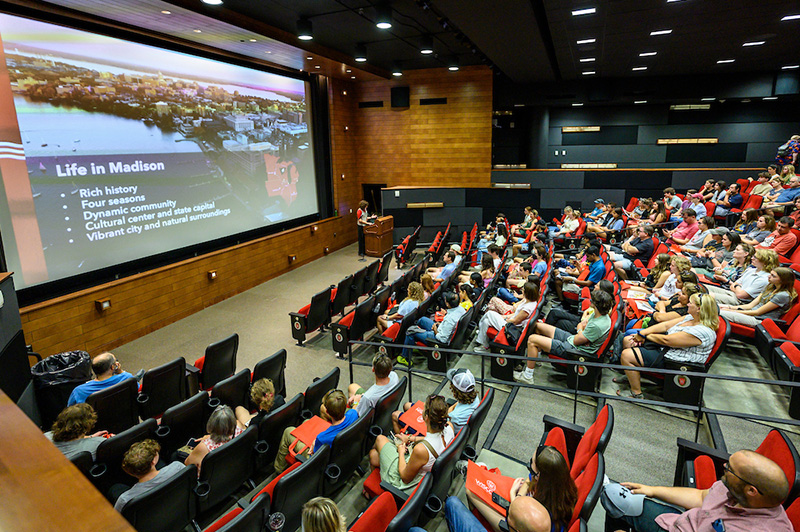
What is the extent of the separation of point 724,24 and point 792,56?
4.43m

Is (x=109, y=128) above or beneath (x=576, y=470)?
above

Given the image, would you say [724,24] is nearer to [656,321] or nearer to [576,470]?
[656,321]

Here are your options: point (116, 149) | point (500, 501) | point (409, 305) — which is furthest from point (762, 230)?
point (116, 149)

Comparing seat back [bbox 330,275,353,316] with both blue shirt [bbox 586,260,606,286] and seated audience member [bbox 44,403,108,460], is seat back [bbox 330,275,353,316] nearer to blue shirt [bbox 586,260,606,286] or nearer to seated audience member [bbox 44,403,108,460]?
blue shirt [bbox 586,260,606,286]

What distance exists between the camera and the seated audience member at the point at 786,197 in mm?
8211

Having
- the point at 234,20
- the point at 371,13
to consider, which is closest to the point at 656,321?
the point at 371,13

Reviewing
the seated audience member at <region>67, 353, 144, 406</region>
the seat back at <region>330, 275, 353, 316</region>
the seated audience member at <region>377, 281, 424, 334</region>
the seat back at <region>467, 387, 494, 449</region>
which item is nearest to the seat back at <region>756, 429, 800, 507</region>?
the seat back at <region>467, 387, 494, 449</region>

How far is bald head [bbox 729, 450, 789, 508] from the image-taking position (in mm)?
1928

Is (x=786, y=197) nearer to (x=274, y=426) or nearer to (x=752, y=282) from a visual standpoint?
(x=752, y=282)

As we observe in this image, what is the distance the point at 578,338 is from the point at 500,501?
2.34 m

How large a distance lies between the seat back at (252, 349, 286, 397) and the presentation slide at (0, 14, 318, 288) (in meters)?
3.75

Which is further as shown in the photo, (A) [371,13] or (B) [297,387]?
(A) [371,13]

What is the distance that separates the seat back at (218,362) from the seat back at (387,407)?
7.05 feet

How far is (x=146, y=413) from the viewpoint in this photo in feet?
14.1
